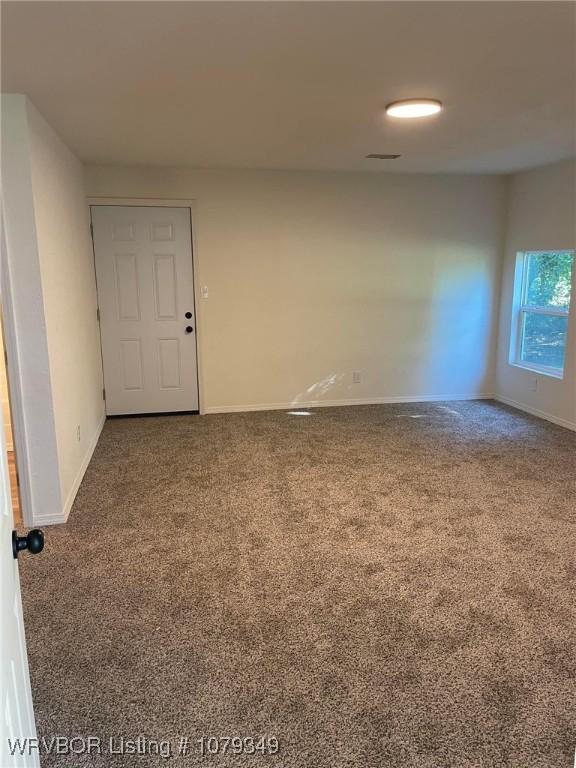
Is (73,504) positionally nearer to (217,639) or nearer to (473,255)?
(217,639)

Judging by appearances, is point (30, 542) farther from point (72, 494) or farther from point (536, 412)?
point (536, 412)

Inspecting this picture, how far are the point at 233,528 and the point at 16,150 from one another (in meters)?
2.30

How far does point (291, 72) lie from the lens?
2.40 metres

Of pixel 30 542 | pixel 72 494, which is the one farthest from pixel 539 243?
pixel 30 542

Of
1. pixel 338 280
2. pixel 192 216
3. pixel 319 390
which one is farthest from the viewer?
pixel 319 390

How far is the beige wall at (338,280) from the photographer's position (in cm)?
510

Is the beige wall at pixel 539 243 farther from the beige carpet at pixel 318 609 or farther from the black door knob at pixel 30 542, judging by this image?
the black door knob at pixel 30 542

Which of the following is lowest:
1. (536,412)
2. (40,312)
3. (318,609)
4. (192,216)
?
(318,609)

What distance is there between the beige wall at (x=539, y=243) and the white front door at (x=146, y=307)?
329cm

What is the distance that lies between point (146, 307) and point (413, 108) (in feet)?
10.2

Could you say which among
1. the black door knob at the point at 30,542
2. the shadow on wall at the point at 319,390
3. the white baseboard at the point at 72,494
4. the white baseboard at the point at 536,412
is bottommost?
the white baseboard at the point at 72,494

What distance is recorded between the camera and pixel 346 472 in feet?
12.6

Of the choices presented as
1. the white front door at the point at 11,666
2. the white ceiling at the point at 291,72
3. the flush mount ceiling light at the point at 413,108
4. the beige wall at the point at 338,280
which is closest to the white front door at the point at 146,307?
the beige wall at the point at 338,280

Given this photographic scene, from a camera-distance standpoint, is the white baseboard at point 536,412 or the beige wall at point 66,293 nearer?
the beige wall at point 66,293
